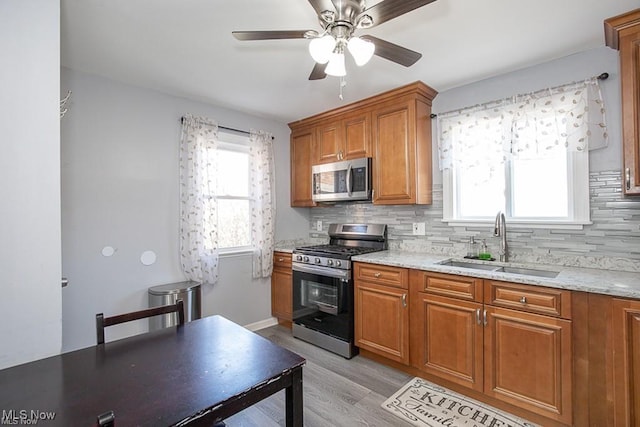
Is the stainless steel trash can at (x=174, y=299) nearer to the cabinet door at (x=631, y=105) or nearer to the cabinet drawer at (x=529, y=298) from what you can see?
the cabinet drawer at (x=529, y=298)

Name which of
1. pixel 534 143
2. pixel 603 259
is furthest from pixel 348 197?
pixel 603 259

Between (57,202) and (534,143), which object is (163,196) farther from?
(534,143)

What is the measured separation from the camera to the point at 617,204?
6.75 feet

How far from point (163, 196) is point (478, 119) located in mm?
2932

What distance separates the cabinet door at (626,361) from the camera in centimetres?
156

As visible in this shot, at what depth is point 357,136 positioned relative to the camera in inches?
126

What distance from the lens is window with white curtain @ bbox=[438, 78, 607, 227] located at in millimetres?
2182

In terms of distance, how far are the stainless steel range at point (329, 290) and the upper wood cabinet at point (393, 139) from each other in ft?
1.83

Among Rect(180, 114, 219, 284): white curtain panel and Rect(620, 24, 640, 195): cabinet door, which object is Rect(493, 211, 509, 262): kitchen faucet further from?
Rect(180, 114, 219, 284): white curtain panel

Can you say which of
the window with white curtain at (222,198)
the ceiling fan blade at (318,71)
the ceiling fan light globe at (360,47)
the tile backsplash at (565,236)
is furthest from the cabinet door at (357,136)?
the ceiling fan light globe at (360,47)

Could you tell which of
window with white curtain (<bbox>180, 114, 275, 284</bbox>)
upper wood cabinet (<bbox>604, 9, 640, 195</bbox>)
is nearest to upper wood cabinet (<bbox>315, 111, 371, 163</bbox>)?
window with white curtain (<bbox>180, 114, 275, 284</bbox>)

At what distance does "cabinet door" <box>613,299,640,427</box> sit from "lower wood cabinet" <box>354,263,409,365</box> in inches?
47.6

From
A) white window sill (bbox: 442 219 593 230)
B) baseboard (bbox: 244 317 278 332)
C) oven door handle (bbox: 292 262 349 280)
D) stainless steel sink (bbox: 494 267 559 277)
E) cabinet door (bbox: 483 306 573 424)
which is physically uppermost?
white window sill (bbox: 442 219 593 230)

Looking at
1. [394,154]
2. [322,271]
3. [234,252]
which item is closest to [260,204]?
[234,252]
